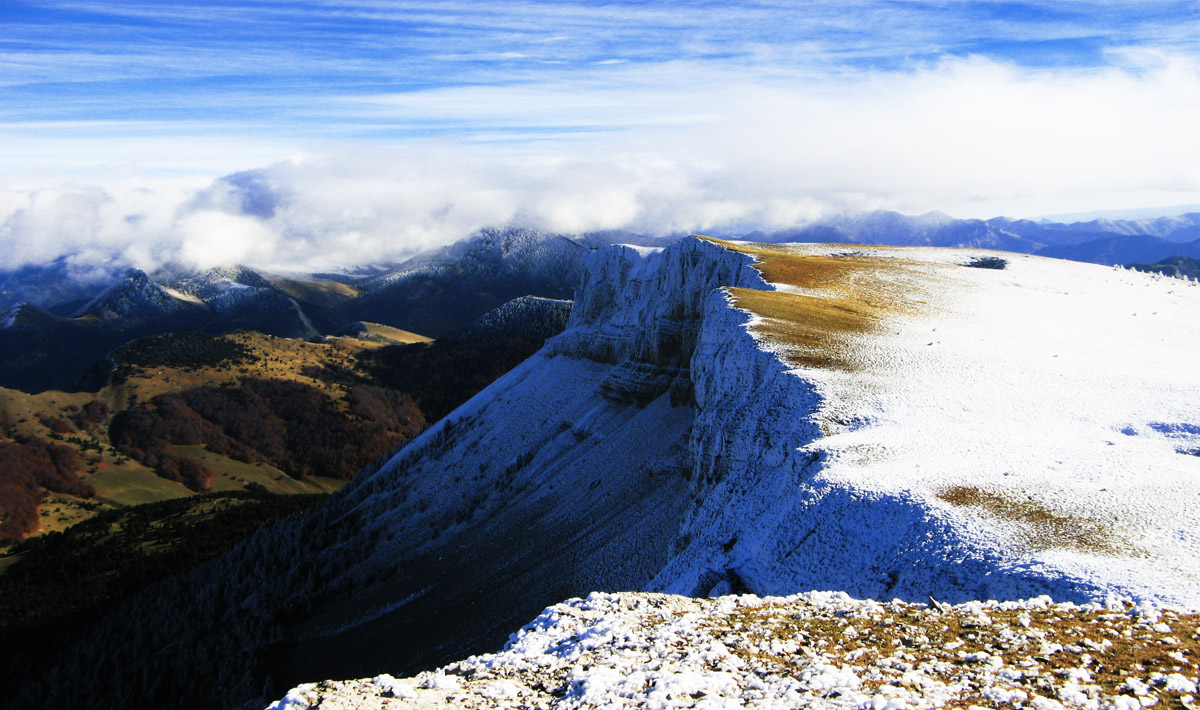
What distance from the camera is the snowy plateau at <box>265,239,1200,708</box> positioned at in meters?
14.3

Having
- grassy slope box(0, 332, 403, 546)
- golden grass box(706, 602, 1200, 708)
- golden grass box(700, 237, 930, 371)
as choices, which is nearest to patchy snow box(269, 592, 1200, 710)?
golden grass box(706, 602, 1200, 708)

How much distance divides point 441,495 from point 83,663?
41.4 metres

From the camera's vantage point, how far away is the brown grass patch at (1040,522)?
59.9 feet

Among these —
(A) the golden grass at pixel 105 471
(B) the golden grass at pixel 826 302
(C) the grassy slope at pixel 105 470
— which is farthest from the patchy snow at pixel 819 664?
(C) the grassy slope at pixel 105 470

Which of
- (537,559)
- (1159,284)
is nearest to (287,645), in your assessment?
(537,559)

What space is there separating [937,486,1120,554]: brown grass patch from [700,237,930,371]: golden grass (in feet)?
43.2

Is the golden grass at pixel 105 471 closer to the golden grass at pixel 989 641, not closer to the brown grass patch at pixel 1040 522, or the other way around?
the golden grass at pixel 989 641

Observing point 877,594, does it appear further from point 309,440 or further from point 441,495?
point 309,440

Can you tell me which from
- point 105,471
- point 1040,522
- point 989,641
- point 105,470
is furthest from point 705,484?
point 105,470

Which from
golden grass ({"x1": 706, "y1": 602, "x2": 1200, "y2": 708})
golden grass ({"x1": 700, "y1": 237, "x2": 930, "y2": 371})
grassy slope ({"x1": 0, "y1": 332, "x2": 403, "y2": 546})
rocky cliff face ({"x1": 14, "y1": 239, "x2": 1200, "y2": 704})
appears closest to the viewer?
golden grass ({"x1": 706, "y1": 602, "x2": 1200, "y2": 708})

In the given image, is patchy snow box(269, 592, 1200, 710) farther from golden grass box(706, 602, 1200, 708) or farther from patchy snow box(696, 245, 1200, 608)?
patchy snow box(696, 245, 1200, 608)

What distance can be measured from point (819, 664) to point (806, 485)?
1116cm

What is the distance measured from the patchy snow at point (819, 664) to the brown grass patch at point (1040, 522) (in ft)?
12.2

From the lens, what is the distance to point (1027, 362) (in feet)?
126
